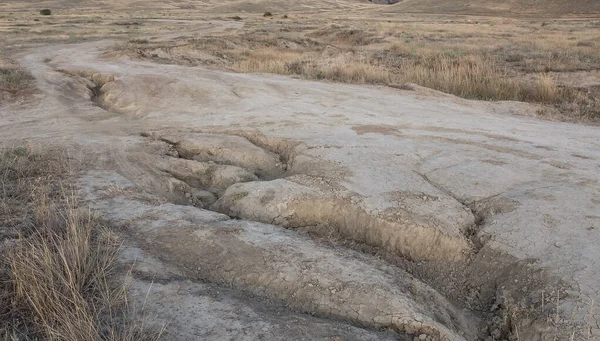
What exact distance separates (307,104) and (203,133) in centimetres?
269

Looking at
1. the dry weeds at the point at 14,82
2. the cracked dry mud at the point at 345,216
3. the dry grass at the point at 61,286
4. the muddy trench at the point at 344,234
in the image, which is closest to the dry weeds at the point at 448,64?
the cracked dry mud at the point at 345,216

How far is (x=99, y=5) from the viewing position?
71.1 meters

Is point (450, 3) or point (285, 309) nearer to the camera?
point (285, 309)

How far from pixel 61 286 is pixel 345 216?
9.30ft

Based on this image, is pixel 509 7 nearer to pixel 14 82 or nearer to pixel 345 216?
pixel 14 82

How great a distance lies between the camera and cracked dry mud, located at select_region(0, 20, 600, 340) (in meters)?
3.37

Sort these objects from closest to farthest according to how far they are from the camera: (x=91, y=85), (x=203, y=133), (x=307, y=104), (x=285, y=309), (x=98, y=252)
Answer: (x=285, y=309) → (x=98, y=252) → (x=203, y=133) → (x=307, y=104) → (x=91, y=85)

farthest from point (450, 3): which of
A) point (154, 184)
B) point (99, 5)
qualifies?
point (154, 184)

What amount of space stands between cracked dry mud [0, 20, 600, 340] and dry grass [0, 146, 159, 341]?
223mm

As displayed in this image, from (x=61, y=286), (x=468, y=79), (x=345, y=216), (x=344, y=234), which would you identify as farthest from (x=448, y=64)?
(x=61, y=286)

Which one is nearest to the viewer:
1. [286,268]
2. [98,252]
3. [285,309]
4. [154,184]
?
[285,309]

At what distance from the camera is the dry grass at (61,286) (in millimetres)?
2729

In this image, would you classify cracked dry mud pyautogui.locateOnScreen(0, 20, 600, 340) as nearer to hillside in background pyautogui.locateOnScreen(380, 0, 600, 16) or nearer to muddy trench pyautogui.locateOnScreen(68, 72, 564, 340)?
muddy trench pyautogui.locateOnScreen(68, 72, 564, 340)

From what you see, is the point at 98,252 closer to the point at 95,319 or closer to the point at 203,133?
the point at 95,319
